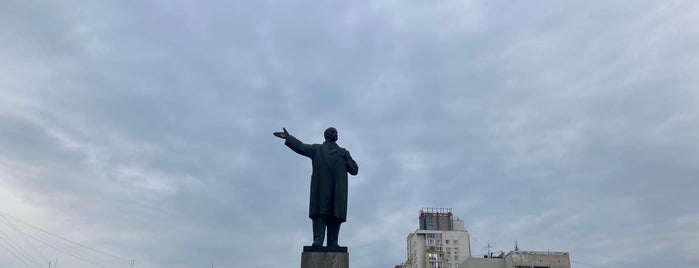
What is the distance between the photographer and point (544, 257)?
88.1m

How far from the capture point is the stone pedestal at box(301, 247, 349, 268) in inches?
484

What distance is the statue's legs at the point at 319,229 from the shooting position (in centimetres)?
1283

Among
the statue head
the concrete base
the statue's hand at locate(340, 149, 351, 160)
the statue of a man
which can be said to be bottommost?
the concrete base

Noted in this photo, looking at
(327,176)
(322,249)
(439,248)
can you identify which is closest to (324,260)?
(322,249)

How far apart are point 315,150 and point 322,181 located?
0.83 meters

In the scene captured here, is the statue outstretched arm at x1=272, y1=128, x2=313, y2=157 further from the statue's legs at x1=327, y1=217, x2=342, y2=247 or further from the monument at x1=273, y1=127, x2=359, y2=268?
the statue's legs at x1=327, y1=217, x2=342, y2=247

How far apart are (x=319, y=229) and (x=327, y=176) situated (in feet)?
4.22

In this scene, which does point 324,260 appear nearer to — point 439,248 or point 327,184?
point 327,184

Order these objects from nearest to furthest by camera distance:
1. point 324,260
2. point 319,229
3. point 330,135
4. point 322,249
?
point 324,260 → point 322,249 → point 319,229 → point 330,135

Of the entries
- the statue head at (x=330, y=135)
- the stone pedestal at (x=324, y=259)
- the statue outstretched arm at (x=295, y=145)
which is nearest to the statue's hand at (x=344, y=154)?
the statue head at (x=330, y=135)

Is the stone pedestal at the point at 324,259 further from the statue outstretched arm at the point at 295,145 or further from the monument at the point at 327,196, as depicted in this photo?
the statue outstretched arm at the point at 295,145

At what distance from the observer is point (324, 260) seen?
40.4 ft

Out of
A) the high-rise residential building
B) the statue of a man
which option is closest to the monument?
the statue of a man

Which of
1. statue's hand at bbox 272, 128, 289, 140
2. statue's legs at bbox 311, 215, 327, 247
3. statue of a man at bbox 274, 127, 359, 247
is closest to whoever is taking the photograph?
statue's legs at bbox 311, 215, 327, 247
